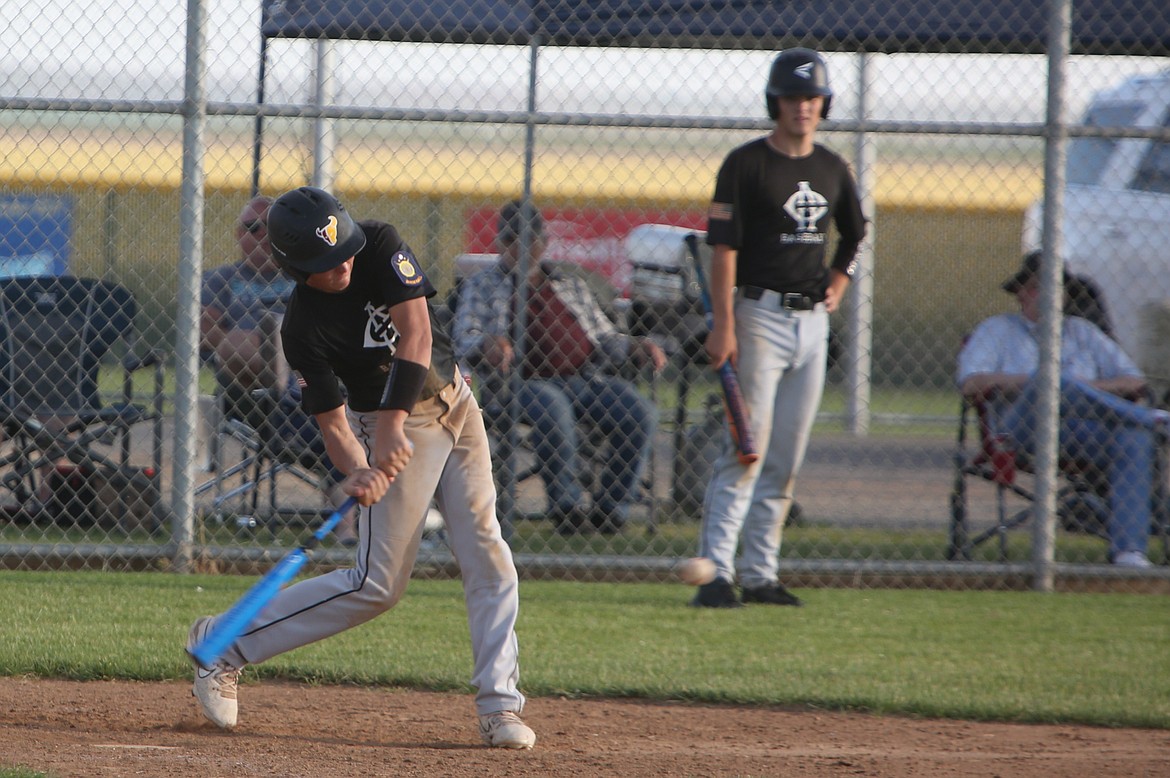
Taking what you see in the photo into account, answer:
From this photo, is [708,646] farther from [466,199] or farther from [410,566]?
[466,199]

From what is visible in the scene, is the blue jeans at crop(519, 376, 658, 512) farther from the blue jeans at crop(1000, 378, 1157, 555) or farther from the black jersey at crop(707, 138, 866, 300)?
the blue jeans at crop(1000, 378, 1157, 555)

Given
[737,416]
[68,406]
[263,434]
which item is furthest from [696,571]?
[68,406]

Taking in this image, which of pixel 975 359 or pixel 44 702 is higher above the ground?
pixel 975 359

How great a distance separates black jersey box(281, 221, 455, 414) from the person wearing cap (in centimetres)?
375

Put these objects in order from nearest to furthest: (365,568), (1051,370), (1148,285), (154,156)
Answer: (365,568)
(1051,370)
(154,156)
(1148,285)

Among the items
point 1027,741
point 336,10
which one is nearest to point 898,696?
point 1027,741

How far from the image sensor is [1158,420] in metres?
6.57

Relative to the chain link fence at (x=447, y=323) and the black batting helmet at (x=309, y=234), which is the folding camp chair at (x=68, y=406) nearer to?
the chain link fence at (x=447, y=323)

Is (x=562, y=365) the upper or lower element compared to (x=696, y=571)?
upper

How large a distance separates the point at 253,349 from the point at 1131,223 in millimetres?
5439

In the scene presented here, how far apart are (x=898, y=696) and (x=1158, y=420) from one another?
9.33 feet

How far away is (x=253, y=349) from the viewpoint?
6.48 m

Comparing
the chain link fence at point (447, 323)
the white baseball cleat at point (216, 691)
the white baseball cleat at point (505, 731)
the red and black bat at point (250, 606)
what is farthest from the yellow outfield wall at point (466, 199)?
the white baseball cleat at point (505, 731)

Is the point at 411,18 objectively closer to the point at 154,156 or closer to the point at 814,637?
the point at 154,156
